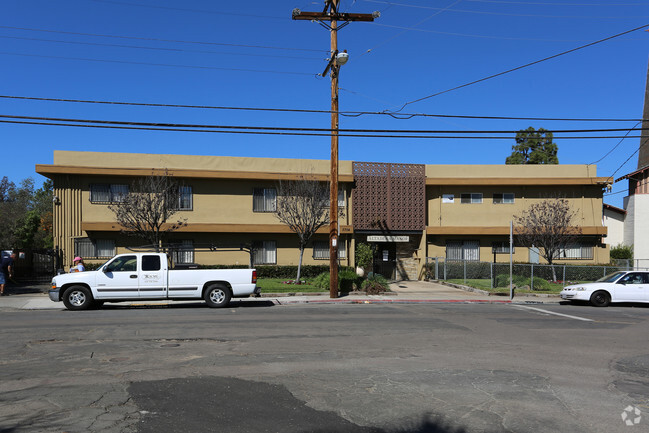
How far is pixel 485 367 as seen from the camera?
867cm

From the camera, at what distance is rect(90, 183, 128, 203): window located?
2715 centimetres

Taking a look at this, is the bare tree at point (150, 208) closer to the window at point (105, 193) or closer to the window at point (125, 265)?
the window at point (105, 193)

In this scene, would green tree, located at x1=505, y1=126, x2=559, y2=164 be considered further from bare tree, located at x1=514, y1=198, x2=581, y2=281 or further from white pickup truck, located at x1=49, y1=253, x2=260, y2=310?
white pickup truck, located at x1=49, y1=253, x2=260, y2=310

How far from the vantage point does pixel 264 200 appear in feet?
95.8

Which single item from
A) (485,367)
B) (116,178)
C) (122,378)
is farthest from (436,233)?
(122,378)

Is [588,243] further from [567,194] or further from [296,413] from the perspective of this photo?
[296,413]

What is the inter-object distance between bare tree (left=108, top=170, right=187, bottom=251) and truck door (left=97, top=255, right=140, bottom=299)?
531 centimetres

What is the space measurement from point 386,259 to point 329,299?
38.4ft

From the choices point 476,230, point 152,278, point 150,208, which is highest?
point 150,208

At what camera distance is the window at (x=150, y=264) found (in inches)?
640

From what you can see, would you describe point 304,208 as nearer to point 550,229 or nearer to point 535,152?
point 550,229

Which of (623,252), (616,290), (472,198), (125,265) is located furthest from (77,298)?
(623,252)

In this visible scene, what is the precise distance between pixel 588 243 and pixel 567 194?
3181 millimetres

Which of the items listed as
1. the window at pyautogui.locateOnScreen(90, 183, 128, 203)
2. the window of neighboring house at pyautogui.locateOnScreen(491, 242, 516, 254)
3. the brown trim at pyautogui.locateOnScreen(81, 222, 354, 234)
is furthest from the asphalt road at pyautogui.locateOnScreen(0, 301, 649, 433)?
the window of neighboring house at pyautogui.locateOnScreen(491, 242, 516, 254)
